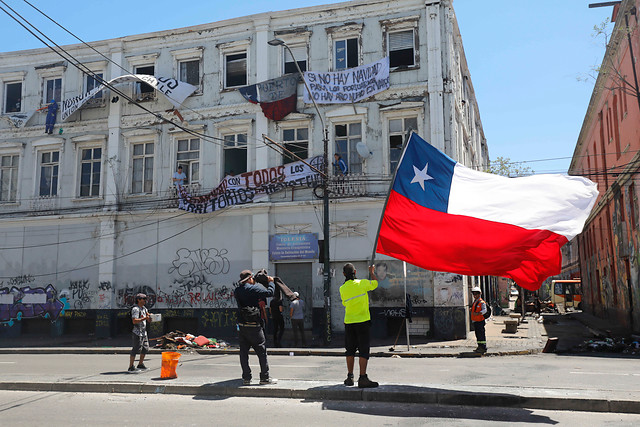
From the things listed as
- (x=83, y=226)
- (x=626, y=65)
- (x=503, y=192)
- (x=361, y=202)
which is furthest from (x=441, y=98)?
(x=83, y=226)

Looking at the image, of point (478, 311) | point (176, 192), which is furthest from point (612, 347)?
point (176, 192)

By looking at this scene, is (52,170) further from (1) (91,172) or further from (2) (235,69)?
(2) (235,69)

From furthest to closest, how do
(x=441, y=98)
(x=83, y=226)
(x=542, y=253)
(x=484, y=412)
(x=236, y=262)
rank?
(x=83, y=226) → (x=236, y=262) → (x=441, y=98) → (x=542, y=253) → (x=484, y=412)

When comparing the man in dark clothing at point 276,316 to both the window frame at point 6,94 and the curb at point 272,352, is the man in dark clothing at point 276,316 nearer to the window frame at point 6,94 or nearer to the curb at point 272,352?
the curb at point 272,352

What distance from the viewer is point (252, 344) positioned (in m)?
9.03

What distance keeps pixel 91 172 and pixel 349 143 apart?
36.7ft

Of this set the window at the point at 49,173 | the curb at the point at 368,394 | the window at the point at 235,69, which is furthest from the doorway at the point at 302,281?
the curb at the point at 368,394

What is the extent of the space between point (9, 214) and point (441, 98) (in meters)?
18.8

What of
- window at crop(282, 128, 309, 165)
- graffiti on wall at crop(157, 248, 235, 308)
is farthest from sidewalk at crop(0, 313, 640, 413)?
window at crop(282, 128, 309, 165)

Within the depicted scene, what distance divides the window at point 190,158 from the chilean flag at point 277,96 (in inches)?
122

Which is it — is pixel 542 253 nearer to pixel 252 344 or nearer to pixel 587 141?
pixel 252 344

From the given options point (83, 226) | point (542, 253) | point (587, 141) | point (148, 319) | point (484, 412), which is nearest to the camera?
point (484, 412)

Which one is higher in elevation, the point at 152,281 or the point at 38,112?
the point at 38,112

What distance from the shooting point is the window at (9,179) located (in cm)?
2483
